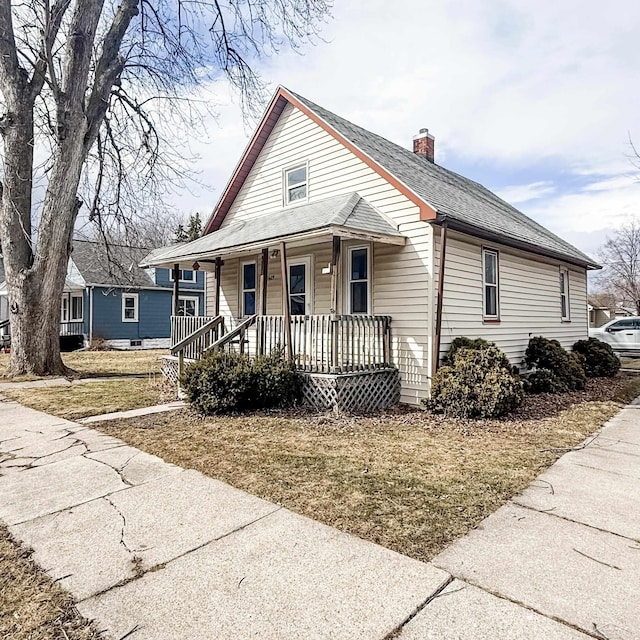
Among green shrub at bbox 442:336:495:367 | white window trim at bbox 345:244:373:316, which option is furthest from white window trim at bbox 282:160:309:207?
green shrub at bbox 442:336:495:367

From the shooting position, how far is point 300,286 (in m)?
11.0

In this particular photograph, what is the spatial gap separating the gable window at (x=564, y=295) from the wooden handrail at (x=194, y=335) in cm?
1030

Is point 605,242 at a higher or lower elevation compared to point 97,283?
higher

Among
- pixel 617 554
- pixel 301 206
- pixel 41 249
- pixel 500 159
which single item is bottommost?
pixel 617 554

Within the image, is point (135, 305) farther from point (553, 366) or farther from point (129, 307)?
point (553, 366)

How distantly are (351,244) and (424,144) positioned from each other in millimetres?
6878

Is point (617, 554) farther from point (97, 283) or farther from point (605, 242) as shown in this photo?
point (605, 242)

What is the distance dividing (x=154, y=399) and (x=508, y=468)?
22.8ft

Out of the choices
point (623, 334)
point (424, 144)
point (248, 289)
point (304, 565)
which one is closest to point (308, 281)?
point (248, 289)

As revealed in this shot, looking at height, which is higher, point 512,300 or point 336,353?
point 512,300

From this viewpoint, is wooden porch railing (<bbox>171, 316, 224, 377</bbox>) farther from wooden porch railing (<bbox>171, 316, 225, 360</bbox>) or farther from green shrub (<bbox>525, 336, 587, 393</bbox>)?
green shrub (<bbox>525, 336, 587, 393</bbox>)

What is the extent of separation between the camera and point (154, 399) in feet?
30.4

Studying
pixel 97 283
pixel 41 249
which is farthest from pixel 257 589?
pixel 97 283

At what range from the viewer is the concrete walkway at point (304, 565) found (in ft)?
7.82
